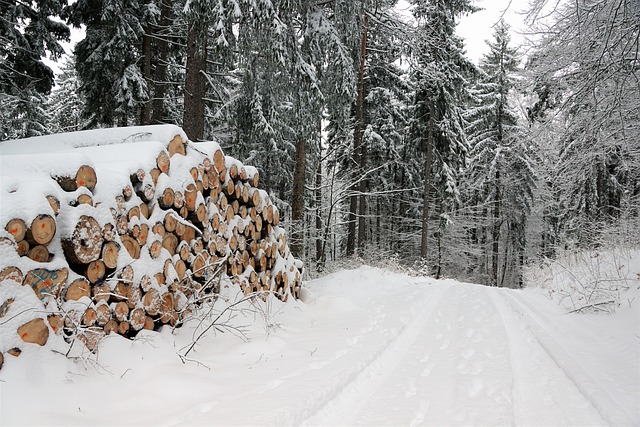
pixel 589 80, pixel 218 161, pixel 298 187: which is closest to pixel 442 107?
pixel 298 187

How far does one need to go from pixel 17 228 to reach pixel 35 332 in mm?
719

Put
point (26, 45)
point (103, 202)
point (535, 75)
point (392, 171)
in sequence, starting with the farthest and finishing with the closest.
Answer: point (392, 171)
point (26, 45)
point (535, 75)
point (103, 202)

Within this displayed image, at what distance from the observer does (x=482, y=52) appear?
2383 cm

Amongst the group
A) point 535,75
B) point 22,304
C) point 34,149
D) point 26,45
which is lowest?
point 22,304

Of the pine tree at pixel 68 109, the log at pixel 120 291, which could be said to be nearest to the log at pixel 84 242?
the log at pixel 120 291

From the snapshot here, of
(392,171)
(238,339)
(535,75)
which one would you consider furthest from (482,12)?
(238,339)

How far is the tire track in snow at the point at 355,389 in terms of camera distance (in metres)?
2.59

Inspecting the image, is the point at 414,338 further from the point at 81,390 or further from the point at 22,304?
the point at 22,304

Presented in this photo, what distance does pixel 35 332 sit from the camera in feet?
8.25

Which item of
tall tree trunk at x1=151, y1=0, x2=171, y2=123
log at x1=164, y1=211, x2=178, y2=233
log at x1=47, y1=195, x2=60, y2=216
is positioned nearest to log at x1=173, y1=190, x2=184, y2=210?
log at x1=164, y1=211, x2=178, y2=233

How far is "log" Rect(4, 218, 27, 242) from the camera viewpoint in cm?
247

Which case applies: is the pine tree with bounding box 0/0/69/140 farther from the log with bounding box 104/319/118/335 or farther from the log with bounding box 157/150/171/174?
the log with bounding box 104/319/118/335

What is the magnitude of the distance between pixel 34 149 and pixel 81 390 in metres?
3.26

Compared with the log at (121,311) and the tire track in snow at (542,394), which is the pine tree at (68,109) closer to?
the log at (121,311)
